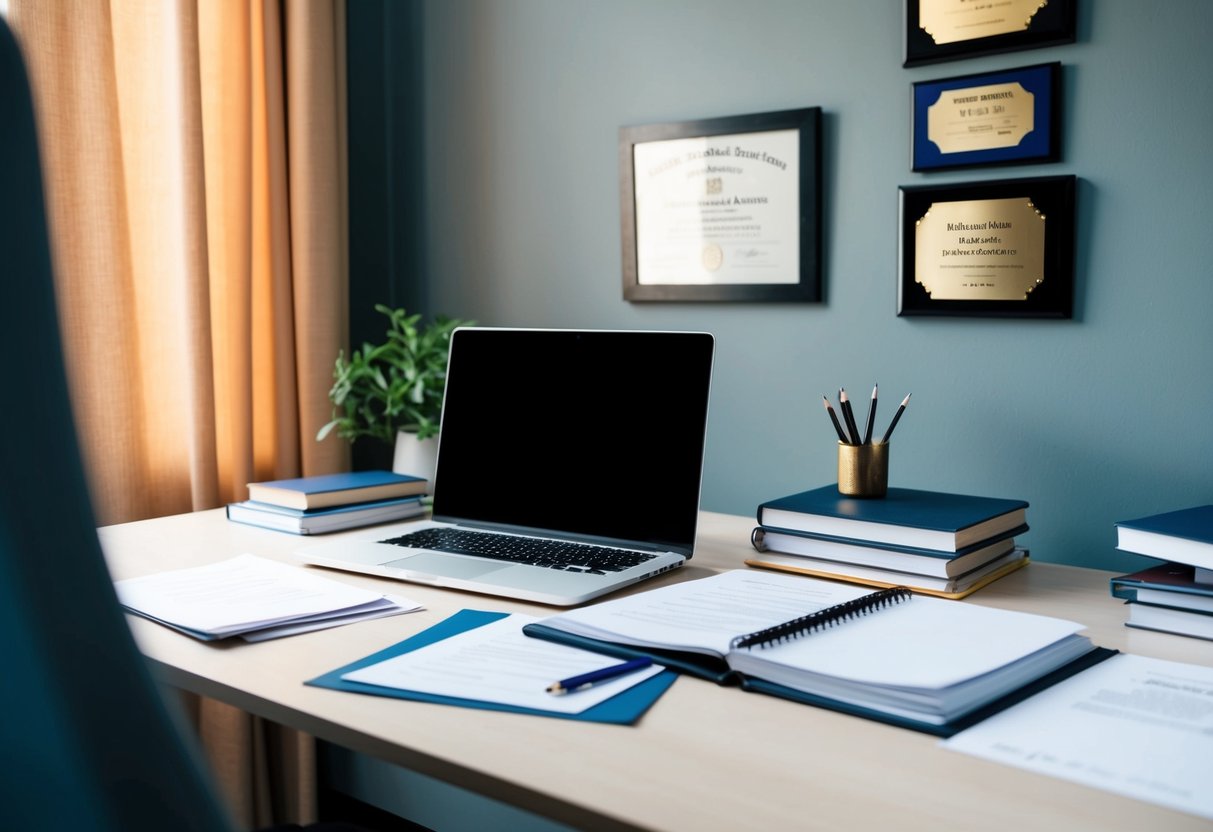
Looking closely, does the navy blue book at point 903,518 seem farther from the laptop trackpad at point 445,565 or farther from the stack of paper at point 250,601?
the stack of paper at point 250,601

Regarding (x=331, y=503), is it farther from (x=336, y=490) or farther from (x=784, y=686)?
(x=784, y=686)

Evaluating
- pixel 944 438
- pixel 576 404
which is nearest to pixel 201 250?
pixel 576 404

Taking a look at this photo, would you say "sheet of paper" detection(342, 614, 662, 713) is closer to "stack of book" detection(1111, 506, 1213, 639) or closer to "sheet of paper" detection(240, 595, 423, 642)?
"sheet of paper" detection(240, 595, 423, 642)

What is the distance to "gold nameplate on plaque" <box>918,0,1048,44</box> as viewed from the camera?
138 centimetres

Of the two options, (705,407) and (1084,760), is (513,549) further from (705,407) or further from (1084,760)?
(1084,760)

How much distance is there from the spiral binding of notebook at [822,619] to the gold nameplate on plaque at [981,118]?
0.66m

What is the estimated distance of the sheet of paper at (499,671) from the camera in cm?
88

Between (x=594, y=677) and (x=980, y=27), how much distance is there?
3.38 ft

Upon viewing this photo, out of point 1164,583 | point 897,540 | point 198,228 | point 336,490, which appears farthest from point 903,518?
point 198,228

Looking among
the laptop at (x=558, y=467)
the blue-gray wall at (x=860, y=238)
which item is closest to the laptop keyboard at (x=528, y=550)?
the laptop at (x=558, y=467)

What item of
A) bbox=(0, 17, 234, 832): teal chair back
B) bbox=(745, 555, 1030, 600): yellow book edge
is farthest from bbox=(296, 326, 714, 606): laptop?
bbox=(0, 17, 234, 832): teal chair back

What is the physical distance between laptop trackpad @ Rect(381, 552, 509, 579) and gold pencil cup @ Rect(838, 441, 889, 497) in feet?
1.47

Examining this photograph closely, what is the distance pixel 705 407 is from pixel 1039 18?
2.16 feet

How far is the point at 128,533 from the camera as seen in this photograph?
5.13ft
